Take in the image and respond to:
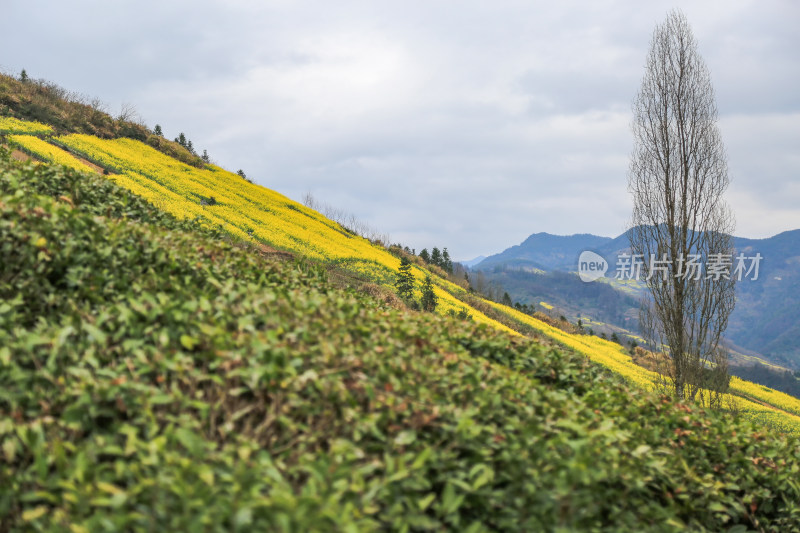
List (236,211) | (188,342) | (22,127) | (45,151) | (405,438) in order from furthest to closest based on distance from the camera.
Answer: (22,127) < (236,211) < (45,151) < (188,342) < (405,438)

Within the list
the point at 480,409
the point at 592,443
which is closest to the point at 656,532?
the point at 592,443

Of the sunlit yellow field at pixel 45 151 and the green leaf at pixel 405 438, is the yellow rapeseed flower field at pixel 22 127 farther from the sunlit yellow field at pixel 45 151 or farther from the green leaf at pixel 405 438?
the green leaf at pixel 405 438

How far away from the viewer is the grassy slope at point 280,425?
2537mm

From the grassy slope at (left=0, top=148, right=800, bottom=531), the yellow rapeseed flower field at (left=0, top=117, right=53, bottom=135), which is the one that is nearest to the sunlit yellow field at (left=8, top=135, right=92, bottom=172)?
the yellow rapeseed flower field at (left=0, top=117, right=53, bottom=135)

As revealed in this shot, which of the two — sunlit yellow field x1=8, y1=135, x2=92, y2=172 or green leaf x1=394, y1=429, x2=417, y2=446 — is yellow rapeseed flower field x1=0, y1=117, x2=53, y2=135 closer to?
sunlit yellow field x1=8, y1=135, x2=92, y2=172

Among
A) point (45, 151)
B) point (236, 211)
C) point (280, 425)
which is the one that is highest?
point (45, 151)

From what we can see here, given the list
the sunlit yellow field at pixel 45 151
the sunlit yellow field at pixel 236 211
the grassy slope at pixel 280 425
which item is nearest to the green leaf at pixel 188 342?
the grassy slope at pixel 280 425

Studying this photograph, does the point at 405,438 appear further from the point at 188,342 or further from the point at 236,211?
the point at 236,211

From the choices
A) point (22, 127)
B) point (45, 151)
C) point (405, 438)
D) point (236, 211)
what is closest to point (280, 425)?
point (405, 438)

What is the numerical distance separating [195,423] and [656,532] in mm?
3002

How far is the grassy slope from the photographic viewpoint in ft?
8.32

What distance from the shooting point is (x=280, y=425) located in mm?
3109

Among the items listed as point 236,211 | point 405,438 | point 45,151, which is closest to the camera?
point 405,438

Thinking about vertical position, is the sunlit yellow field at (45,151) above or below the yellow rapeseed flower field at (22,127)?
below
